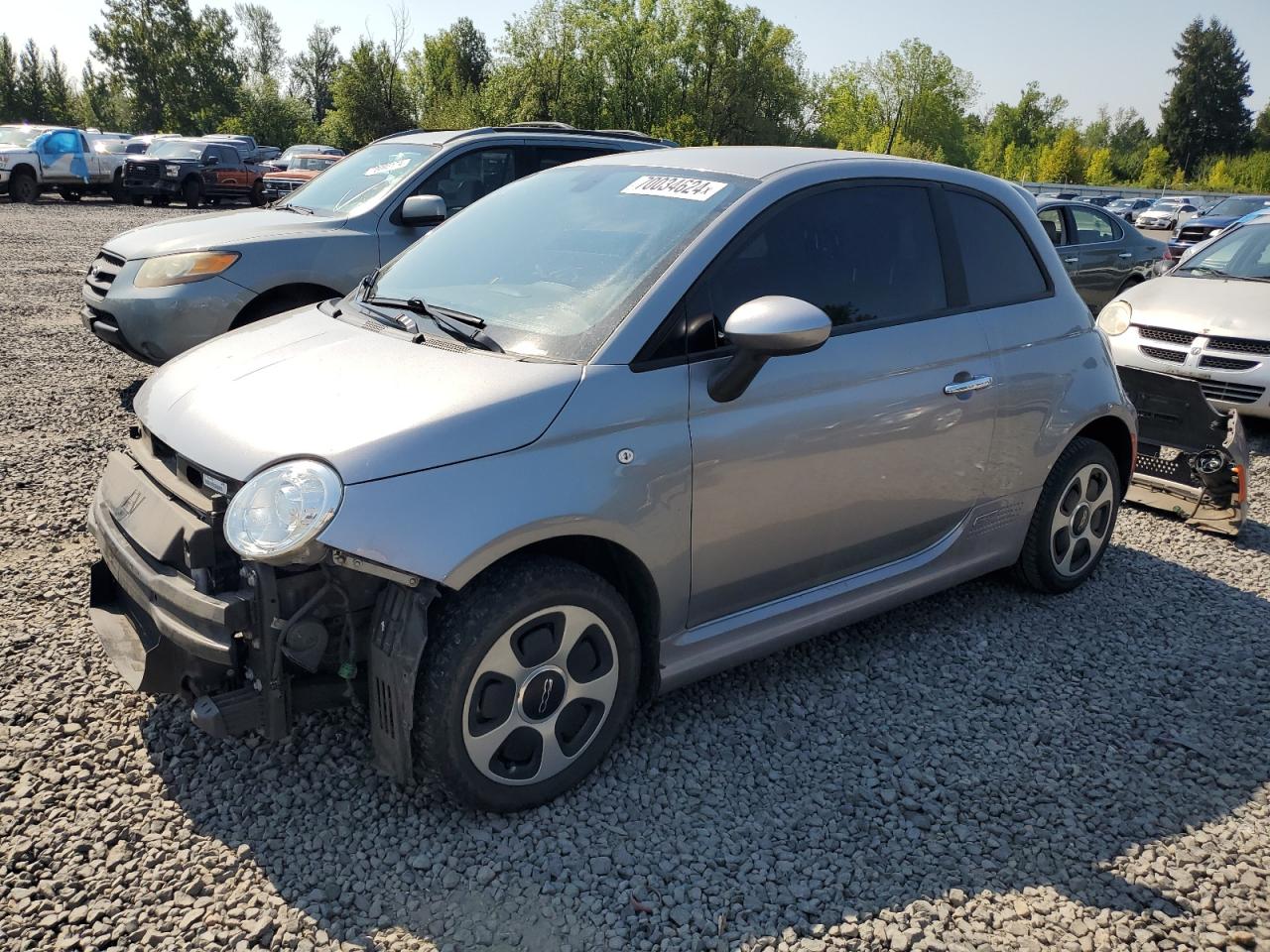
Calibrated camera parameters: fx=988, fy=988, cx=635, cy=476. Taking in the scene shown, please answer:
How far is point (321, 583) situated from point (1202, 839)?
8.80ft

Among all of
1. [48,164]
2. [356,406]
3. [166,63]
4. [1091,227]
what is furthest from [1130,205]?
[166,63]

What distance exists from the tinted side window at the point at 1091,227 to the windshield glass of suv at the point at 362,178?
728 centimetres

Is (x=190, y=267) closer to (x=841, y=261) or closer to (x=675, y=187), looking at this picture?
(x=675, y=187)

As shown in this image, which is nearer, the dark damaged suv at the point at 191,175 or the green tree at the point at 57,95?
the dark damaged suv at the point at 191,175

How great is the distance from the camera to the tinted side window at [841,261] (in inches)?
124

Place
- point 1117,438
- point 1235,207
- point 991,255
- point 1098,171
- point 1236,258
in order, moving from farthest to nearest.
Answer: point 1098,171, point 1235,207, point 1236,258, point 1117,438, point 991,255

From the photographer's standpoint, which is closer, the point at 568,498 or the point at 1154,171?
the point at 568,498

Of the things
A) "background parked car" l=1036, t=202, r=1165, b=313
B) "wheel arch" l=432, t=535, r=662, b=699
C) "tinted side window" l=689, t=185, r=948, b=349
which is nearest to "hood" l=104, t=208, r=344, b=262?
"tinted side window" l=689, t=185, r=948, b=349

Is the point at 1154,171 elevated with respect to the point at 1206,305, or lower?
elevated

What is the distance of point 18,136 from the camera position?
25906 millimetres

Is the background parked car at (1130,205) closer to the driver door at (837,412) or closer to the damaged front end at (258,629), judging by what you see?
the driver door at (837,412)

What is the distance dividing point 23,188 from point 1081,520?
28.7 m

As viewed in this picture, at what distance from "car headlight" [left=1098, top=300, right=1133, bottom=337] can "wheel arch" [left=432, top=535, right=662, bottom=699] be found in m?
6.01

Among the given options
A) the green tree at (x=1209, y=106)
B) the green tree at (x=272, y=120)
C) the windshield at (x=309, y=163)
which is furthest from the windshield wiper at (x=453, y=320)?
the green tree at (x=1209, y=106)
